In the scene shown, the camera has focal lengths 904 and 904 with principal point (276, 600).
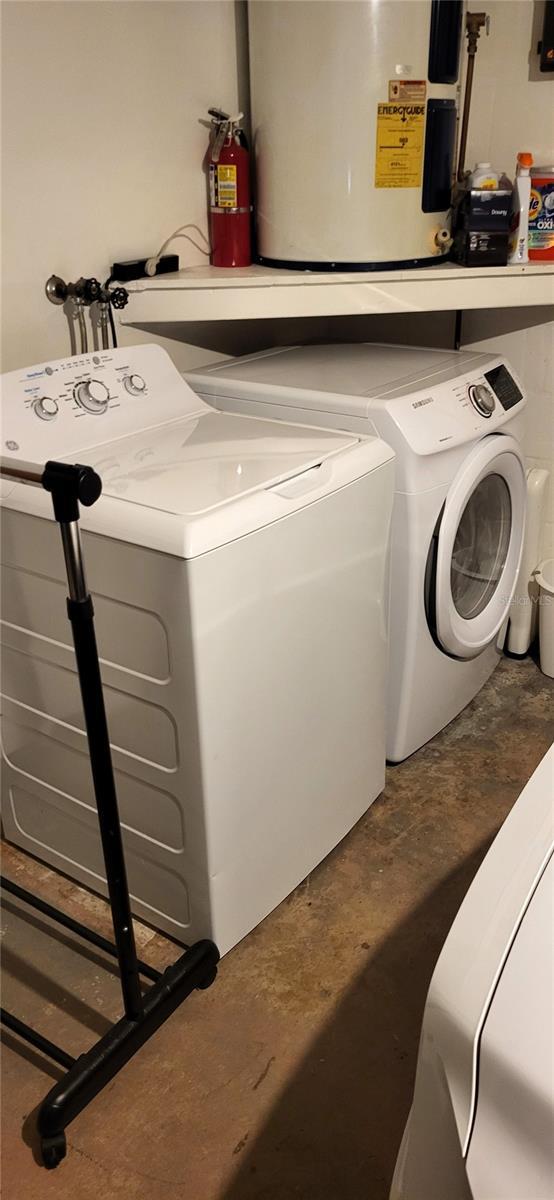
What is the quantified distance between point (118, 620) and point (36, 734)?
43 centimetres

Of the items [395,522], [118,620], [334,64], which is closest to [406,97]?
[334,64]

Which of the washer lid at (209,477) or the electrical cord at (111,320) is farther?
the electrical cord at (111,320)

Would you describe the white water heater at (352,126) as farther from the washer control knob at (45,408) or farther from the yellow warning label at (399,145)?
the washer control knob at (45,408)

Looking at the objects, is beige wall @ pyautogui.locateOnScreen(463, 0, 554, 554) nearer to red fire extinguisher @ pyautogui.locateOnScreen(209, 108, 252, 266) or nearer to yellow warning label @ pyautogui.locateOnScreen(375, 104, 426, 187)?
yellow warning label @ pyautogui.locateOnScreen(375, 104, 426, 187)

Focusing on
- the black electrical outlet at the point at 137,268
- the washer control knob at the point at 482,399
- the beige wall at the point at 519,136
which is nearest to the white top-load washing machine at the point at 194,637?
the black electrical outlet at the point at 137,268

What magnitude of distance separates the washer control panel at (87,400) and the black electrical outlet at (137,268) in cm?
21

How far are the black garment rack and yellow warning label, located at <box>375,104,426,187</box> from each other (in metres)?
1.20

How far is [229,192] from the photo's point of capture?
2188mm

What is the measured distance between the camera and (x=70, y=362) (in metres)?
1.82

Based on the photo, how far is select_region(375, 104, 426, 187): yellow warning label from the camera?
2.01 metres

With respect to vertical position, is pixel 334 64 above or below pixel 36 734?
above

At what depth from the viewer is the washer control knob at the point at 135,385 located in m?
1.91

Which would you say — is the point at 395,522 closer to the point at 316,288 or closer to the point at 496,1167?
the point at 316,288

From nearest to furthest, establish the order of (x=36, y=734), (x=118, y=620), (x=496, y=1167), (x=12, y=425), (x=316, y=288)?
(x=496, y=1167)
(x=118, y=620)
(x=12, y=425)
(x=36, y=734)
(x=316, y=288)
